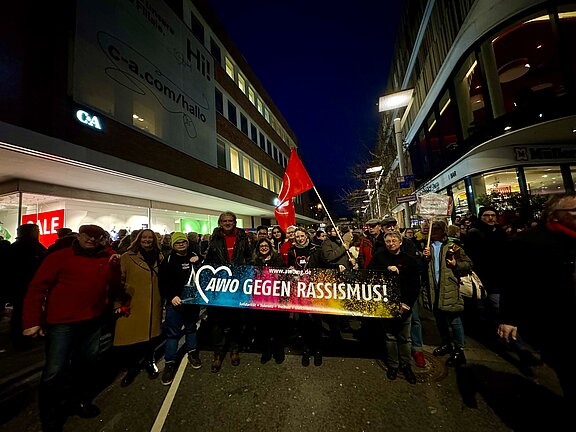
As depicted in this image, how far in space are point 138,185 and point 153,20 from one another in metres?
7.69

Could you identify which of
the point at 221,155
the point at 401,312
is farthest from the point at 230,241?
the point at 221,155

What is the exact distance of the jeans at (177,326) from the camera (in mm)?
3596

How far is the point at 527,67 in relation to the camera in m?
10.6

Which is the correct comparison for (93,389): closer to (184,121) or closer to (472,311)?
(472,311)

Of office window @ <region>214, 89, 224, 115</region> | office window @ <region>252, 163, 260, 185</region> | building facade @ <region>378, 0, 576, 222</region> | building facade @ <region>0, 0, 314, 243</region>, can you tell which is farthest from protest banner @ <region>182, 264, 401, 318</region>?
office window @ <region>252, 163, 260, 185</region>

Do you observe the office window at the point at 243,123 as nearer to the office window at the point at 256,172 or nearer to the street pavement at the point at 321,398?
the office window at the point at 256,172

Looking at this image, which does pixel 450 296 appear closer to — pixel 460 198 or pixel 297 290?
pixel 297 290

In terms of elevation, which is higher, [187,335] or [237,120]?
[237,120]

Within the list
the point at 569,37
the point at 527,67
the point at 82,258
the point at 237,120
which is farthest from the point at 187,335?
the point at 237,120

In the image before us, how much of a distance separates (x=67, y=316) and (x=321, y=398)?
3.07 m

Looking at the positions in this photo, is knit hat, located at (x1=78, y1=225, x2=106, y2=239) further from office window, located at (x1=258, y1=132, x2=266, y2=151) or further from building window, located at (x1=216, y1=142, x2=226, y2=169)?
office window, located at (x1=258, y1=132, x2=266, y2=151)

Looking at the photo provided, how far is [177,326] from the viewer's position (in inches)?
145

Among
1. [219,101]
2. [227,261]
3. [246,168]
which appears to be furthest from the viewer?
[246,168]

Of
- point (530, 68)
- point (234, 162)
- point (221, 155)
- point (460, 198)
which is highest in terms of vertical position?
point (530, 68)
